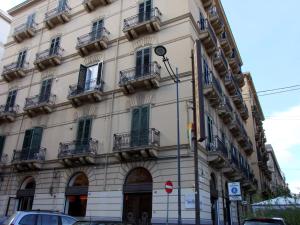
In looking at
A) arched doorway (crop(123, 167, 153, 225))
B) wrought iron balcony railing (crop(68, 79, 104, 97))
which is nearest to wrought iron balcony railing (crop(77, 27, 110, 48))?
wrought iron balcony railing (crop(68, 79, 104, 97))

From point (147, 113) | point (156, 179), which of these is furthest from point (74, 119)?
point (156, 179)

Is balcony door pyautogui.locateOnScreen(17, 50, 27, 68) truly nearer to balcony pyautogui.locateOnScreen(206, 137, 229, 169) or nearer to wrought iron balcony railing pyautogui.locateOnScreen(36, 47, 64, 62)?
wrought iron balcony railing pyautogui.locateOnScreen(36, 47, 64, 62)

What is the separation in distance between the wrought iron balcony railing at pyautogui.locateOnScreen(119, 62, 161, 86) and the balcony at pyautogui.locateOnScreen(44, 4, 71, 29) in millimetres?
10553

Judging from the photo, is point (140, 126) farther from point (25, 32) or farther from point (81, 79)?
point (25, 32)

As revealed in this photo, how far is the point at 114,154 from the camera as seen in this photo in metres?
19.5

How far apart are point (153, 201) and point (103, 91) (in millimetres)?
8941

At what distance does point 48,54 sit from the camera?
27.6m

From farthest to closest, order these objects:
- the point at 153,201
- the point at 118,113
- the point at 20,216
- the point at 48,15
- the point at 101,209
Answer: the point at 48,15 → the point at 118,113 → the point at 101,209 → the point at 153,201 → the point at 20,216

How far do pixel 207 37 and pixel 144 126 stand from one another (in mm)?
8706

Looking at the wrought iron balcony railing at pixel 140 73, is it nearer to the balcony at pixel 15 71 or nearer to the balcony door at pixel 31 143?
the balcony door at pixel 31 143

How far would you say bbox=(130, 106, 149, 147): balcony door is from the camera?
730 inches

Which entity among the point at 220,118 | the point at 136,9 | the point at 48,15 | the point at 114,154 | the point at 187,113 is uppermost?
the point at 48,15

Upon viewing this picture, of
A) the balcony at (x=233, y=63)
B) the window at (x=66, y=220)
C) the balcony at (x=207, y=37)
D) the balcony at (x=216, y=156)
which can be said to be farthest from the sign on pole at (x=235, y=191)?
the balcony at (x=233, y=63)

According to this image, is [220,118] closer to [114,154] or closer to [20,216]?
[114,154]
